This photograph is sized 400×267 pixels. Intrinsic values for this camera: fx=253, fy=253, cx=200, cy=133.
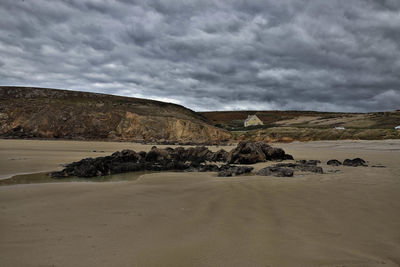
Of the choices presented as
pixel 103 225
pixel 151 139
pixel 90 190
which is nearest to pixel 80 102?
pixel 151 139

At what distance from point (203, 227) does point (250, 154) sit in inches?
308

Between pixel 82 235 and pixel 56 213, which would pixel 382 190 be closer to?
pixel 82 235

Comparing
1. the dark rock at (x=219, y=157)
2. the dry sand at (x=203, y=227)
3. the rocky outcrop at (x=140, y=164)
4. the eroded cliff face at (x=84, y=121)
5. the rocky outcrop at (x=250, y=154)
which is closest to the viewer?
the dry sand at (x=203, y=227)

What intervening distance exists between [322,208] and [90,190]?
13.4 feet

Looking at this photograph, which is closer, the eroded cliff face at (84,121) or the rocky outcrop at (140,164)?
the rocky outcrop at (140,164)

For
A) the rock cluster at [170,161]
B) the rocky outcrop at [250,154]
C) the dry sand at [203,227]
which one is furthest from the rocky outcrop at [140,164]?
the dry sand at [203,227]

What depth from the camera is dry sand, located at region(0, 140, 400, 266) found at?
2102 mm

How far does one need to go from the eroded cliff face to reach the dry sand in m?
27.3

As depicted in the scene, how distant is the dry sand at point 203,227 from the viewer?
2102 mm

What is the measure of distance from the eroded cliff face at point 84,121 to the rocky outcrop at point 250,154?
66.9 ft

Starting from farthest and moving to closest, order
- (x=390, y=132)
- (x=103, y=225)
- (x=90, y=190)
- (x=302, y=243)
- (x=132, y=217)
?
1. (x=390, y=132)
2. (x=90, y=190)
3. (x=132, y=217)
4. (x=103, y=225)
5. (x=302, y=243)

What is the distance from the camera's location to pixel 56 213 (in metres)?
3.33

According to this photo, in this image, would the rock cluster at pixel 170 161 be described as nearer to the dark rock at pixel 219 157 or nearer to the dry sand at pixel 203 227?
the dark rock at pixel 219 157

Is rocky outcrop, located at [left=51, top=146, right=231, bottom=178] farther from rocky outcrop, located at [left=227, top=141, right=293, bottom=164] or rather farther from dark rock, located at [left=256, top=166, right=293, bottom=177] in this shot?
rocky outcrop, located at [left=227, top=141, right=293, bottom=164]
